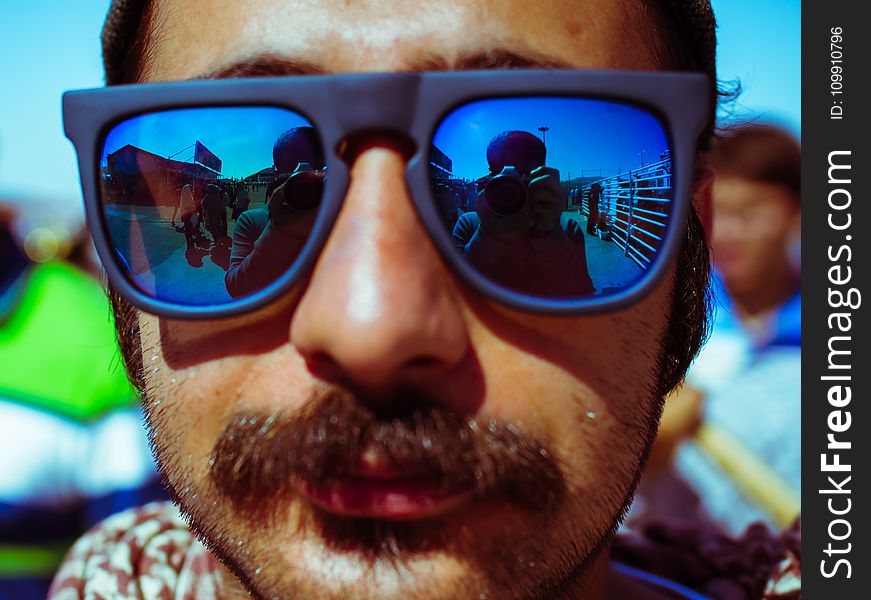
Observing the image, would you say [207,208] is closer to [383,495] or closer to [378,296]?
[378,296]

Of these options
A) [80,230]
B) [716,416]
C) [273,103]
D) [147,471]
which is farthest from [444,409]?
[80,230]

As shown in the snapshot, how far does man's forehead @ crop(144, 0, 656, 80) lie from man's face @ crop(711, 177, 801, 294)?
315cm

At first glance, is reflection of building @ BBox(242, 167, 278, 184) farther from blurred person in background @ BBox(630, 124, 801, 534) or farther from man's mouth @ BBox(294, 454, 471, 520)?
blurred person in background @ BBox(630, 124, 801, 534)

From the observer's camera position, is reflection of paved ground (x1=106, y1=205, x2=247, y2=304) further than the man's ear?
No

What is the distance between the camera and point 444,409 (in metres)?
0.98

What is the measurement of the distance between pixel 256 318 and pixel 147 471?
221 centimetres

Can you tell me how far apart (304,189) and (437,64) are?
0.27 meters

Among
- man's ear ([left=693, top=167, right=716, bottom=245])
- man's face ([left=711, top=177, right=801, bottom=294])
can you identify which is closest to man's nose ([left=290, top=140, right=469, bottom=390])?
man's ear ([left=693, top=167, right=716, bottom=245])

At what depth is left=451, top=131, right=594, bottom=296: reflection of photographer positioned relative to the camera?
101cm

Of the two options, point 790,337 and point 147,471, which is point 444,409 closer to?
point 147,471
